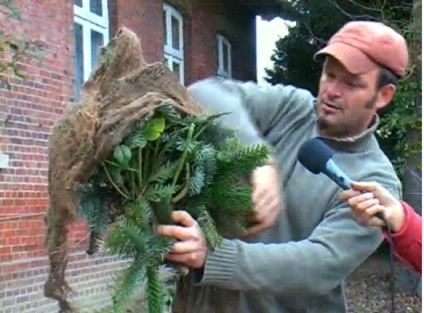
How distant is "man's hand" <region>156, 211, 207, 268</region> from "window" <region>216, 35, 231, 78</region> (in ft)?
47.5

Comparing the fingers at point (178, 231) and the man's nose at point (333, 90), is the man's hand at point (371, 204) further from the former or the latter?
the fingers at point (178, 231)

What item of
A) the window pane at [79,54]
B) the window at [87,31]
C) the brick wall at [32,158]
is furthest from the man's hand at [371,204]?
the window pane at [79,54]

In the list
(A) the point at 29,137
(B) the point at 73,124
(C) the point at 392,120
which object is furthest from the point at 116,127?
(C) the point at 392,120

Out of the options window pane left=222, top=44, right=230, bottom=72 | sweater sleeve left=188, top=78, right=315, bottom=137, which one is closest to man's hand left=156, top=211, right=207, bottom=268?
sweater sleeve left=188, top=78, right=315, bottom=137

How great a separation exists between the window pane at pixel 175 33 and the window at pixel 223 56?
2.39 meters

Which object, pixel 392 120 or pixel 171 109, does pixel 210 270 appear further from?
pixel 392 120

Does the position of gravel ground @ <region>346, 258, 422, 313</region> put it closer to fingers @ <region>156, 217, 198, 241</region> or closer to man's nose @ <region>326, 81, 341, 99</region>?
man's nose @ <region>326, 81, 341, 99</region>

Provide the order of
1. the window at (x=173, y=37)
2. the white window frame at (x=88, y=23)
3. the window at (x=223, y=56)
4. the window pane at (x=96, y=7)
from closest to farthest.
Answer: the white window frame at (x=88, y=23) → the window pane at (x=96, y=7) → the window at (x=173, y=37) → the window at (x=223, y=56)

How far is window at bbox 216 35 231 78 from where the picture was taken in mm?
16908

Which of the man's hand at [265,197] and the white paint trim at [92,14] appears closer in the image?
the man's hand at [265,197]

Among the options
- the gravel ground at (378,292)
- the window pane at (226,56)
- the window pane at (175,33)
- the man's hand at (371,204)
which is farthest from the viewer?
the window pane at (226,56)

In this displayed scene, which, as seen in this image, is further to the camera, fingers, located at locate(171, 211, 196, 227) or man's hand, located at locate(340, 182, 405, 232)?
man's hand, located at locate(340, 182, 405, 232)

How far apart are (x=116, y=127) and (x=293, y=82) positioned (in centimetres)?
1521

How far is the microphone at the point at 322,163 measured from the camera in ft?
7.52
